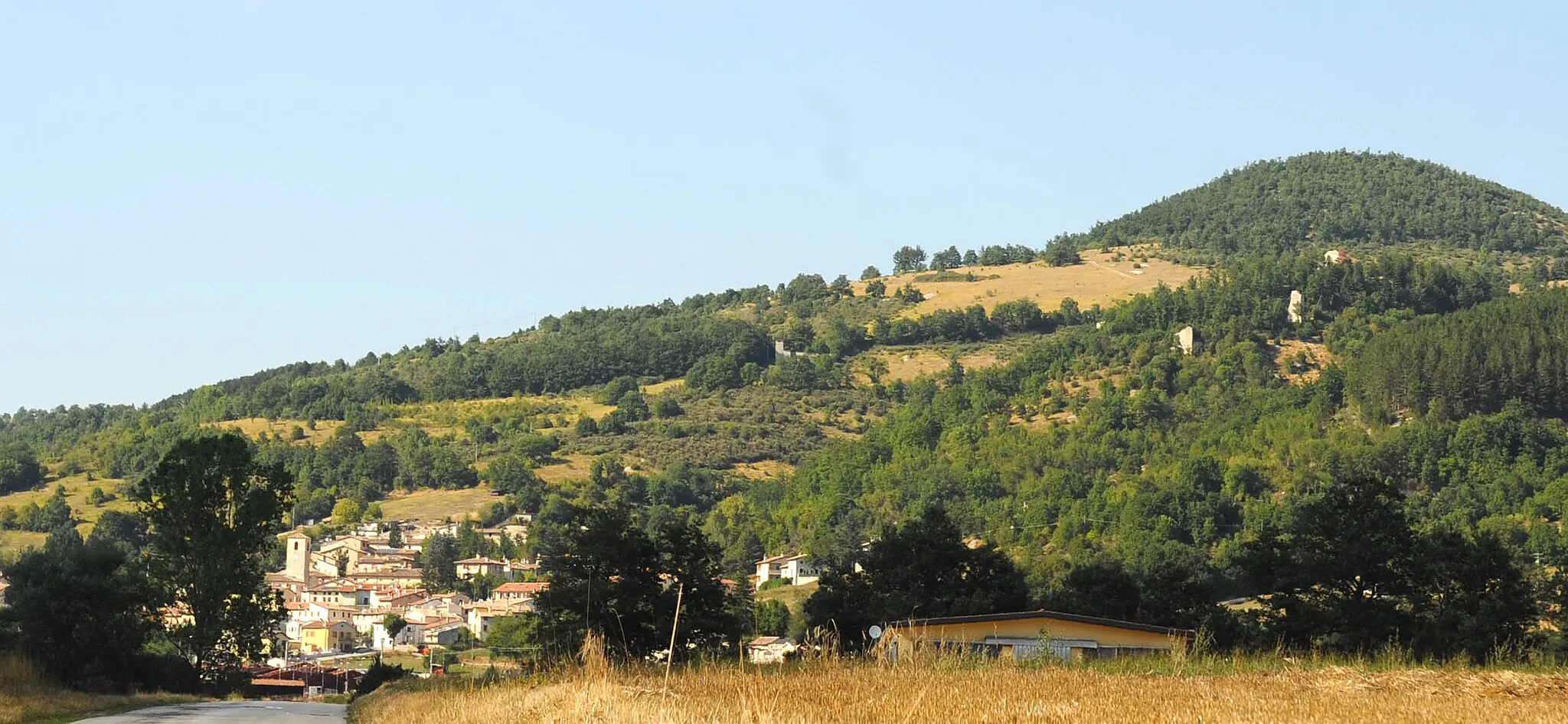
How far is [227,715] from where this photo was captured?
2727 centimetres

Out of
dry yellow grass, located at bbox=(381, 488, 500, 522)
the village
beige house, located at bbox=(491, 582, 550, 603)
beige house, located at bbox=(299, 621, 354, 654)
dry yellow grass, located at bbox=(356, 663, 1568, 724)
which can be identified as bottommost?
beige house, located at bbox=(299, 621, 354, 654)

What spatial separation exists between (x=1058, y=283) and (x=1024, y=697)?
172 metres

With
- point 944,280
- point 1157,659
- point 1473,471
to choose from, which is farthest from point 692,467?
point 1157,659

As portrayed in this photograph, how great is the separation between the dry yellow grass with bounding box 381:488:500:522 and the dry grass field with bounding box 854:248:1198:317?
5485 centimetres

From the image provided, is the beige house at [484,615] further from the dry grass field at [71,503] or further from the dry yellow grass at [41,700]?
the dry yellow grass at [41,700]

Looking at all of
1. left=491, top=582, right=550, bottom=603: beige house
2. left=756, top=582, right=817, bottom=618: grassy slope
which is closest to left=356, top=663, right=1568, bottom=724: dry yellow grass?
left=756, top=582, right=817, bottom=618: grassy slope

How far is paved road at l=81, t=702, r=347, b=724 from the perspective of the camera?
24984mm

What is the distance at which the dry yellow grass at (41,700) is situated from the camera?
25594mm


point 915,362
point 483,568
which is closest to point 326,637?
point 483,568

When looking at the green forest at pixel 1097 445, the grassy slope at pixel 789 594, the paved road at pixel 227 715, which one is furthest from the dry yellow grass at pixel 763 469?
the paved road at pixel 227 715

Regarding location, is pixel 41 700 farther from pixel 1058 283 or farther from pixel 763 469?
pixel 1058 283

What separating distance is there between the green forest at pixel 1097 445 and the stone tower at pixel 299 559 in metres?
13.0

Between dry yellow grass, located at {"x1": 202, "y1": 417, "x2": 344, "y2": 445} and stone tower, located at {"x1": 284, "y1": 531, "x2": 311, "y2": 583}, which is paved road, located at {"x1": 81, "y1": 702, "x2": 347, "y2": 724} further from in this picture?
dry yellow grass, located at {"x1": 202, "y1": 417, "x2": 344, "y2": 445}

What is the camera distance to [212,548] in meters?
48.4
